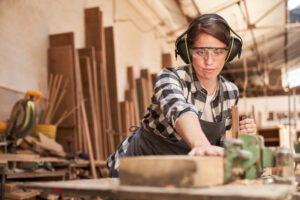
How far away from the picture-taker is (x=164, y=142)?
1797mm

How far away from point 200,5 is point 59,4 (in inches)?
121

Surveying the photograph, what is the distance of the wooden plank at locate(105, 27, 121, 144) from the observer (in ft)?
22.4

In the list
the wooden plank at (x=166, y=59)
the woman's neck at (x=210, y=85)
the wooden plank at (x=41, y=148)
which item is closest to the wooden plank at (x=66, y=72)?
the wooden plank at (x=41, y=148)

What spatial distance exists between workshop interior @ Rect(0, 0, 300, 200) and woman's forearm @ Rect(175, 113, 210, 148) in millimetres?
75

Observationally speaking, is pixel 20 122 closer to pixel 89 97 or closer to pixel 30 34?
pixel 30 34

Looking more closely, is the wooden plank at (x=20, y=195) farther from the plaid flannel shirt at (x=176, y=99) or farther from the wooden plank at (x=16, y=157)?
the plaid flannel shirt at (x=176, y=99)

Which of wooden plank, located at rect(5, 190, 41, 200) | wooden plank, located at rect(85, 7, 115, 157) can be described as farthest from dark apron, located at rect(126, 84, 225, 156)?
wooden plank, located at rect(85, 7, 115, 157)

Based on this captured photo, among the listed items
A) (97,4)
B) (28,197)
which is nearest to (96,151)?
(28,197)

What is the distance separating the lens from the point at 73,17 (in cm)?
627

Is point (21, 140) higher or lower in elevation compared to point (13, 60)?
lower

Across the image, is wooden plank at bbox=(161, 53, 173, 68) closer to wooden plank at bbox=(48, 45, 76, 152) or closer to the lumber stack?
the lumber stack

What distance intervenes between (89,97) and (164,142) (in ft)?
13.7

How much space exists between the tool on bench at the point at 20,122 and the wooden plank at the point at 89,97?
1722mm

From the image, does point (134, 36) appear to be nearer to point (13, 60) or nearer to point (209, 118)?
point (13, 60)
